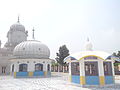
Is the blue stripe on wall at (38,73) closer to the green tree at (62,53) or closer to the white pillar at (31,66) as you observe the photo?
the white pillar at (31,66)

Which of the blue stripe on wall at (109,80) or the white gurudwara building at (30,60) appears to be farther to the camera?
the white gurudwara building at (30,60)

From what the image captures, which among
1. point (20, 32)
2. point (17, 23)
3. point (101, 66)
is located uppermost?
point (17, 23)

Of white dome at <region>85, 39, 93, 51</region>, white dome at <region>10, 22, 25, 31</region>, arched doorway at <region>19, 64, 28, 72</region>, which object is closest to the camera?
white dome at <region>85, 39, 93, 51</region>

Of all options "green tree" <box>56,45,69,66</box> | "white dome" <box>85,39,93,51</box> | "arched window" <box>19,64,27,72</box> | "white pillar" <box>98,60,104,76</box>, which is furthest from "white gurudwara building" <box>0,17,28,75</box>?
"white pillar" <box>98,60,104,76</box>

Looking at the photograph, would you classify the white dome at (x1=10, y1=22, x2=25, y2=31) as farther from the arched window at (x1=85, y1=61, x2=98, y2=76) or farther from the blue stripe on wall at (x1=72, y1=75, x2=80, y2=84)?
the blue stripe on wall at (x1=72, y1=75, x2=80, y2=84)

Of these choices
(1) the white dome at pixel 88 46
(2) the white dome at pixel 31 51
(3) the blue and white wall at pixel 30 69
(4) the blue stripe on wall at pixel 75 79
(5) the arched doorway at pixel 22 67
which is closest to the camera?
(4) the blue stripe on wall at pixel 75 79

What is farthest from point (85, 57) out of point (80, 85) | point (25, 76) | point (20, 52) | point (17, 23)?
point (17, 23)

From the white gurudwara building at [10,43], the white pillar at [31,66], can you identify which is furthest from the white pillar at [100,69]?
the white gurudwara building at [10,43]

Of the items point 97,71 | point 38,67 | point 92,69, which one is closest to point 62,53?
point 38,67

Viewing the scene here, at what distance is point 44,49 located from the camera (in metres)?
27.6

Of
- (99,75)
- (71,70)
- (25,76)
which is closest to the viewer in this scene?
(99,75)

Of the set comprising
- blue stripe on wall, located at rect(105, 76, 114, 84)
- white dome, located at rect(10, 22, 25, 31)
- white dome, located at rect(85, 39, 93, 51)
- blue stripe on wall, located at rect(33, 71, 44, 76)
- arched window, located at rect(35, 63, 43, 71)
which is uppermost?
white dome, located at rect(10, 22, 25, 31)

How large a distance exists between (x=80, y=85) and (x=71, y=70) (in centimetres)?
250

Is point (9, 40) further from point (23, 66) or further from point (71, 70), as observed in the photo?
point (71, 70)
